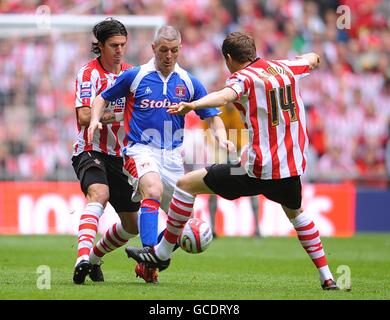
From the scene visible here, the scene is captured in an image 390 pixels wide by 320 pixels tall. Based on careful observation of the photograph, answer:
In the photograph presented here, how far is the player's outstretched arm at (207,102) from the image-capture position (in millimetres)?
7539

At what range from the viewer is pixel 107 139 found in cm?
902

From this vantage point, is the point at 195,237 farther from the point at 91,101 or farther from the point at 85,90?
the point at 85,90

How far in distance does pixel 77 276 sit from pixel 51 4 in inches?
417

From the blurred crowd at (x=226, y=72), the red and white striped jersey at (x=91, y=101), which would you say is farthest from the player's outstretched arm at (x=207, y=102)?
the blurred crowd at (x=226, y=72)

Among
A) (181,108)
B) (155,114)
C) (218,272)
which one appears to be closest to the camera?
(181,108)

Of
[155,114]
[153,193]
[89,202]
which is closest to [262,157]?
[153,193]

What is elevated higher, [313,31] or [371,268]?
[313,31]

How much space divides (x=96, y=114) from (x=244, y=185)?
4.86 ft

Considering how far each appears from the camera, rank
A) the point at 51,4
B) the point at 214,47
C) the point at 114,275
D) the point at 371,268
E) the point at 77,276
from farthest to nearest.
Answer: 1. the point at 214,47
2. the point at 51,4
3. the point at 371,268
4. the point at 114,275
5. the point at 77,276

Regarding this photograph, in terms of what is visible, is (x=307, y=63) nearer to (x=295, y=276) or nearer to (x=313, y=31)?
(x=295, y=276)

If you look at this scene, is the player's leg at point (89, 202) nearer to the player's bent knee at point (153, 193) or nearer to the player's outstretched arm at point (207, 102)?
the player's bent knee at point (153, 193)

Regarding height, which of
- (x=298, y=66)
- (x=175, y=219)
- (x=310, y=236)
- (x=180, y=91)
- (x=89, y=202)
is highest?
(x=298, y=66)

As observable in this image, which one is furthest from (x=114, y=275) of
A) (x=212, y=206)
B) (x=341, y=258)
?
(x=212, y=206)

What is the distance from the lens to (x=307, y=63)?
332 inches
